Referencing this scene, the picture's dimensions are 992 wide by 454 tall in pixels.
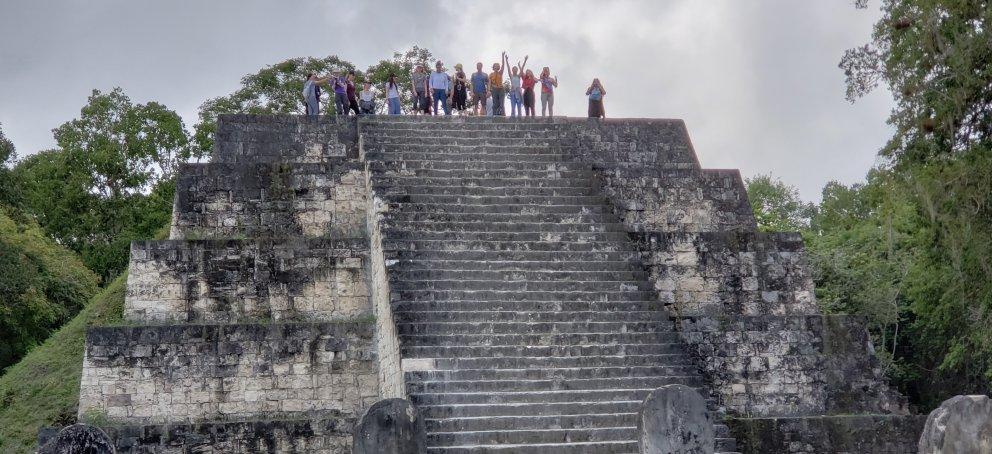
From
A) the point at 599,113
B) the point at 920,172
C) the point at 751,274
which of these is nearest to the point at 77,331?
the point at 599,113

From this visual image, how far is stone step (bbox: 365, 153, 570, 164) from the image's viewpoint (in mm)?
17750

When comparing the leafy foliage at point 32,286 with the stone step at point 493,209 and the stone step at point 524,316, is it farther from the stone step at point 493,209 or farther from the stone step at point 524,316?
the stone step at point 524,316

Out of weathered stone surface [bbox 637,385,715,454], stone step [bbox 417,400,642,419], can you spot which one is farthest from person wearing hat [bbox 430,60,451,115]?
weathered stone surface [bbox 637,385,715,454]

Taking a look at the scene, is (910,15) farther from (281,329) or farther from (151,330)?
(151,330)

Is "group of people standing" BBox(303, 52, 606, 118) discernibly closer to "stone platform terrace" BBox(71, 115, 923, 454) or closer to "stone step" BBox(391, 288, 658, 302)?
"stone platform terrace" BBox(71, 115, 923, 454)

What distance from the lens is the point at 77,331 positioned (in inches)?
784

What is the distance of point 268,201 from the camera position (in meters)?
17.5

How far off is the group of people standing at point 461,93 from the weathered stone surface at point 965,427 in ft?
32.7

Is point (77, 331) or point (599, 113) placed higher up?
point (599, 113)

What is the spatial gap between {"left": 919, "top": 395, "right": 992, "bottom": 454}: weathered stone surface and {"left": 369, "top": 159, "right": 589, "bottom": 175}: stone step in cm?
753

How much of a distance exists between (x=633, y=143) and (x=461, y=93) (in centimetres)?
298

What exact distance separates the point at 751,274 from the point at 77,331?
414 inches

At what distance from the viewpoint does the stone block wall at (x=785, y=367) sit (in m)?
16.4

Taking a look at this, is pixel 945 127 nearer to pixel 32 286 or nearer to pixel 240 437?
pixel 240 437
